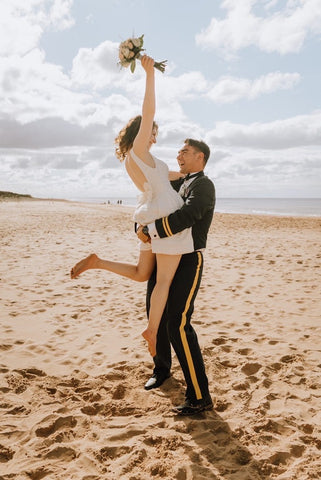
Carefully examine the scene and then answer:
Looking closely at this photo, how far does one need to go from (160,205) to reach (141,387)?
191 cm

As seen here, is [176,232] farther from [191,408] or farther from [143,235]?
[191,408]

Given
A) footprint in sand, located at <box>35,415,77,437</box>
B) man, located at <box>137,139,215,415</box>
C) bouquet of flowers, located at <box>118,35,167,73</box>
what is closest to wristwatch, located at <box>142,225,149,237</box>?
man, located at <box>137,139,215,415</box>

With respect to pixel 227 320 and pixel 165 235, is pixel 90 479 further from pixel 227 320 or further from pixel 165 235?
pixel 227 320

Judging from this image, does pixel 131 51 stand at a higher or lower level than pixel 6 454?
higher

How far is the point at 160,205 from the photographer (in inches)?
122

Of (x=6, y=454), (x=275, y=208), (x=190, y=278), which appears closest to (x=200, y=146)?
(x=190, y=278)

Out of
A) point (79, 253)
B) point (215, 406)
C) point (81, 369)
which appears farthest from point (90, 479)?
point (79, 253)

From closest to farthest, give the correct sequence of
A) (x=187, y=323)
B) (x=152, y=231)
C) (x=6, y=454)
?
(x=6, y=454) → (x=152, y=231) → (x=187, y=323)

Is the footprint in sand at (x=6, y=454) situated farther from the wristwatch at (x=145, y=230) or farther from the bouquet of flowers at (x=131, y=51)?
the bouquet of flowers at (x=131, y=51)

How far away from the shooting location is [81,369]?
4203 millimetres

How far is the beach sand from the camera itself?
2674mm

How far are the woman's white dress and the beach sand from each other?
4.85ft

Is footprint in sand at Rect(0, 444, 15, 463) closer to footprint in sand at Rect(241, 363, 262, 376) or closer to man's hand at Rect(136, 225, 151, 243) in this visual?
man's hand at Rect(136, 225, 151, 243)

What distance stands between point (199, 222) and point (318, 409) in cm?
200
